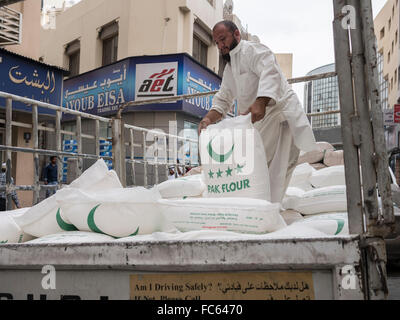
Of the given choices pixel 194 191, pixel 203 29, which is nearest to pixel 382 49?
pixel 203 29

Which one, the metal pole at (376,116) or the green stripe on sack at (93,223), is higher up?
the metal pole at (376,116)

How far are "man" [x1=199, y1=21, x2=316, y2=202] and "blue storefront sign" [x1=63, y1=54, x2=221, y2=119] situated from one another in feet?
30.4

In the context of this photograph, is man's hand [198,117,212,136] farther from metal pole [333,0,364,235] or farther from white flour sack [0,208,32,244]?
metal pole [333,0,364,235]

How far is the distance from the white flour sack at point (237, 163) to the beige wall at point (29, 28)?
11438mm

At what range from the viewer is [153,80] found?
492 inches

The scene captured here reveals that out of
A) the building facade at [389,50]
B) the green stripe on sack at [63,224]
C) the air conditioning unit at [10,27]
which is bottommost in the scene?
the green stripe on sack at [63,224]

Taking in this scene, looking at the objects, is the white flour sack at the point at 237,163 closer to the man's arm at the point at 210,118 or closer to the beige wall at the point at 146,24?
the man's arm at the point at 210,118

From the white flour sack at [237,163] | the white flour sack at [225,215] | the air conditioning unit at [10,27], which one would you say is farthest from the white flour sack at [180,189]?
the air conditioning unit at [10,27]

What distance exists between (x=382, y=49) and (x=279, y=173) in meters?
29.1

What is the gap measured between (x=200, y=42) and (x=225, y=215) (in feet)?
44.0

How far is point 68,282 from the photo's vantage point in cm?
124

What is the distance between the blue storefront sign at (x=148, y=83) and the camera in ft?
40.2
